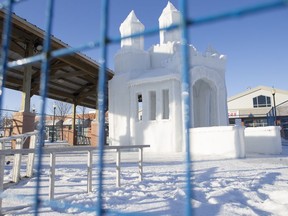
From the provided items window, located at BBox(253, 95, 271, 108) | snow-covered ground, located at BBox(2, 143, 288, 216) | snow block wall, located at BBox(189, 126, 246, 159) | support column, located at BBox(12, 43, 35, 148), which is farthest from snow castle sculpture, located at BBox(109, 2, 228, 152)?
window, located at BBox(253, 95, 271, 108)

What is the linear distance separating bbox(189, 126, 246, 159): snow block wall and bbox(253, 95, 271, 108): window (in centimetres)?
2909

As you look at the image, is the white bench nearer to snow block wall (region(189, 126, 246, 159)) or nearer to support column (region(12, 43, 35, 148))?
snow block wall (region(189, 126, 246, 159))

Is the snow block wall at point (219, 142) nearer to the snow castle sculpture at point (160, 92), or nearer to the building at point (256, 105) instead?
the snow castle sculpture at point (160, 92)

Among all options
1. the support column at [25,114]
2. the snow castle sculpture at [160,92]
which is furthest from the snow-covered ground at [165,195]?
the snow castle sculpture at [160,92]

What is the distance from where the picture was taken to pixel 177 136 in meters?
12.9

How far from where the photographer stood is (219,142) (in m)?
10.9

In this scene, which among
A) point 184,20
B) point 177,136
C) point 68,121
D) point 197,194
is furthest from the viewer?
point 68,121

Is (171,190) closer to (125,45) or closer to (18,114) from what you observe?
(18,114)

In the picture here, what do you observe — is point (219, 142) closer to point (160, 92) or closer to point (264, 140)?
point (264, 140)

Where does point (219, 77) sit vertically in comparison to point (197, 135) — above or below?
above

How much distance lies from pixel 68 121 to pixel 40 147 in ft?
117

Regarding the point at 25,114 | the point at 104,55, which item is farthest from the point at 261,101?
the point at 104,55

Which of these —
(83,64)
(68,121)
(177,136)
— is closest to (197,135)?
(177,136)

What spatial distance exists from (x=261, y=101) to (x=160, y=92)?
28.4 metres
